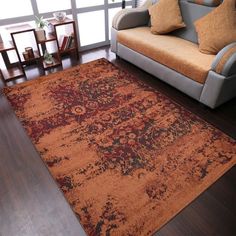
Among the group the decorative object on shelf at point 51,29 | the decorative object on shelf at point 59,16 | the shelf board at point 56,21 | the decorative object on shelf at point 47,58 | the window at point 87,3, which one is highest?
the window at point 87,3

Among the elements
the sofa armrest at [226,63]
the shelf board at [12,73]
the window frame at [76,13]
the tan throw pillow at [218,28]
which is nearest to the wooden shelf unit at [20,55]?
the shelf board at [12,73]

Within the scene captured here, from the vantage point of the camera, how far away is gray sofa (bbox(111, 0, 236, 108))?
6.60 feet

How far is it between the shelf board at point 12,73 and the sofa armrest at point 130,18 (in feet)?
4.60

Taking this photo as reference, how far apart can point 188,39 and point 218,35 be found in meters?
0.54

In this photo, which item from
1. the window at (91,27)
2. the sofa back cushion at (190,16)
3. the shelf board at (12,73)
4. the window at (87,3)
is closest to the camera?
the sofa back cushion at (190,16)

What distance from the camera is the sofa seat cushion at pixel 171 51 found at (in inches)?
83.5

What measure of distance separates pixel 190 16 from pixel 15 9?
7.10 ft

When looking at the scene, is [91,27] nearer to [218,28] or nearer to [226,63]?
[218,28]

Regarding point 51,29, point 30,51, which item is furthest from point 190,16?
point 30,51

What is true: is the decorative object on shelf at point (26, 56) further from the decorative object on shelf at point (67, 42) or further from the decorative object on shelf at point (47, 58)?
the decorative object on shelf at point (67, 42)

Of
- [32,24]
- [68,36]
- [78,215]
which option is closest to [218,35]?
[68,36]

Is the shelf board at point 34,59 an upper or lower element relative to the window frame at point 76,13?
lower

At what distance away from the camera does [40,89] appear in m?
2.54

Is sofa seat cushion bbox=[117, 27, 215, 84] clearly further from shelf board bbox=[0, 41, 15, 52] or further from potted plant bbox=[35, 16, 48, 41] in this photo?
shelf board bbox=[0, 41, 15, 52]
